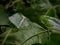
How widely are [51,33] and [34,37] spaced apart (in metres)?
0.08

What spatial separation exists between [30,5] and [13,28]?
0.84ft

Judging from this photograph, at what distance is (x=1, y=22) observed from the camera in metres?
0.64

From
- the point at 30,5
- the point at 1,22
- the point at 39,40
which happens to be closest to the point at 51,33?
the point at 39,40

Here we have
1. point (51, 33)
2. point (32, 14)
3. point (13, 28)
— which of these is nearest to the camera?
point (51, 33)

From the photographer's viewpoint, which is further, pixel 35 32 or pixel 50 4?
pixel 50 4

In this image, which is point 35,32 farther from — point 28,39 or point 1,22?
point 1,22

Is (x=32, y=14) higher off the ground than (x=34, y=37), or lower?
higher

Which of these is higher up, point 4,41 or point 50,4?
point 50,4

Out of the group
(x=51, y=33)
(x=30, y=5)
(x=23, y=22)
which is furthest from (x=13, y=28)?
(x=30, y=5)

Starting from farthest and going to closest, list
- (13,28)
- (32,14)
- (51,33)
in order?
(32,14) < (13,28) < (51,33)

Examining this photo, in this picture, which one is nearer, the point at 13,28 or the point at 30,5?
the point at 13,28

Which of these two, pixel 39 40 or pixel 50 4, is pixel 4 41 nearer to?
pixel 39 40

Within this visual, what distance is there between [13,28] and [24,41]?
0.24 feet

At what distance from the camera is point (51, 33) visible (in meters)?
0.49
